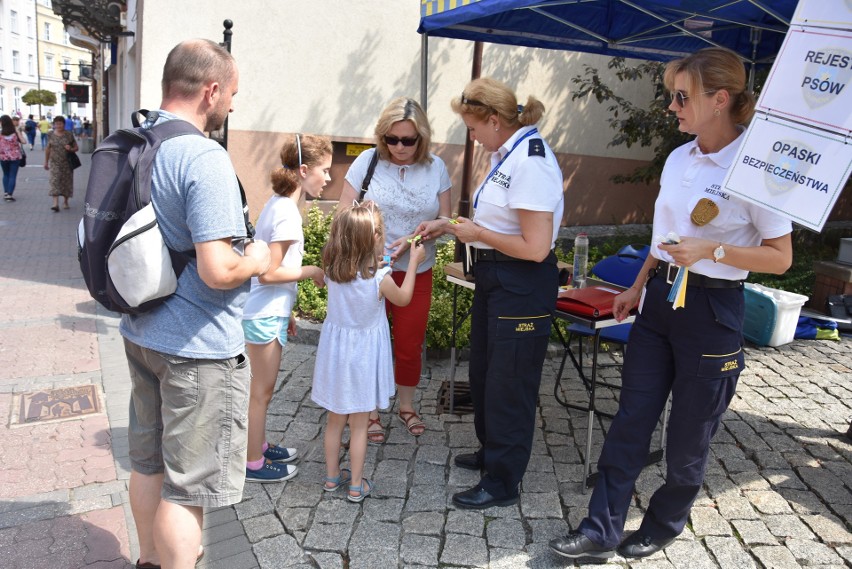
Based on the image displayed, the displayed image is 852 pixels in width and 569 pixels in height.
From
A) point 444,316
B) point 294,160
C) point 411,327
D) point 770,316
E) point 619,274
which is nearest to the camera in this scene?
point 294,160

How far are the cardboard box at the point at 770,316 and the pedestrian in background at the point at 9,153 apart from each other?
1395 centimetres

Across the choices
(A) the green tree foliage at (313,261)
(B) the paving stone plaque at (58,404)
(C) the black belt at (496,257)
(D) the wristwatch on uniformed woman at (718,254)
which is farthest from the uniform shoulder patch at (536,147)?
(B) the paving stone plaque at (58,404)

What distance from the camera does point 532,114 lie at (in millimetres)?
3184

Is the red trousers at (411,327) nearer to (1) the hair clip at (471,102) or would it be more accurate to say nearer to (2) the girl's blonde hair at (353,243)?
(2) the girl's blonde hair at (353,243)

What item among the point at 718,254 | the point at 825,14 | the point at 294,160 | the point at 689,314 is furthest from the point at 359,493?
the point at 825,14

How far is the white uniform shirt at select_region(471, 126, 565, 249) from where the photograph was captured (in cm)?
299

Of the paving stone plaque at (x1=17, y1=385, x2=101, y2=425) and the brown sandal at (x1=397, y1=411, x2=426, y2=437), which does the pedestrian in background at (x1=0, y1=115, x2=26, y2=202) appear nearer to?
the paving stone plaque at (x1=17, y1=385, x2=101, y2=425)

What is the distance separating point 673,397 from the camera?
2.86 metres

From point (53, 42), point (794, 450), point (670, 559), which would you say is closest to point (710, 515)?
point (670, 559)

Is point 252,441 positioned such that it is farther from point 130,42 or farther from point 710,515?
point 130,42

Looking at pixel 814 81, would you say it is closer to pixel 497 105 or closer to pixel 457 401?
pixel 497 105

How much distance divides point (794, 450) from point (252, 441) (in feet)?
10.1

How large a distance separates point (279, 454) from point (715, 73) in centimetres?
278

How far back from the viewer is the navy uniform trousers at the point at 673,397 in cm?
270
